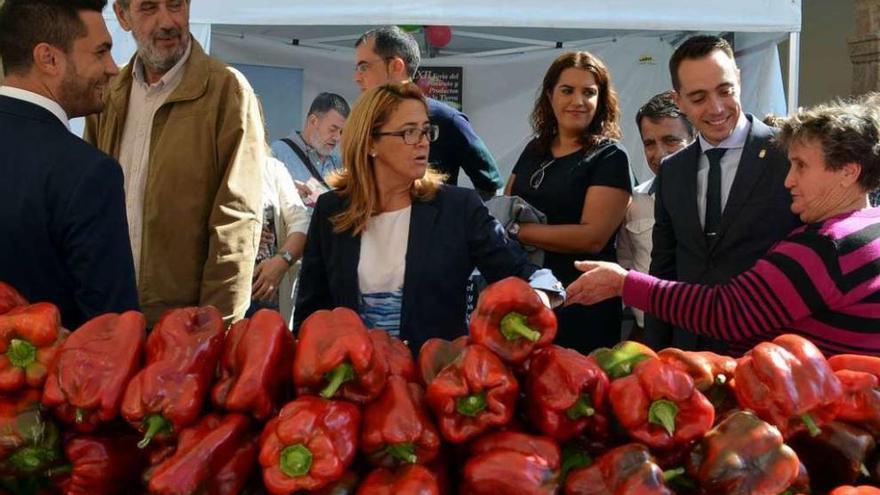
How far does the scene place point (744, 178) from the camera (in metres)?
2.94

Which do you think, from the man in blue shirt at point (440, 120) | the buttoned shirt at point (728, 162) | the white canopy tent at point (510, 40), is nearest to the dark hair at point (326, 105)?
the white canopy tent at point (510, 40)

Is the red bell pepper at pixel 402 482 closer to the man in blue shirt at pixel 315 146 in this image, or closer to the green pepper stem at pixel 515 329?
the green pepper stem at pixel 515 329

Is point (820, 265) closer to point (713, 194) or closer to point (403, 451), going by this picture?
point (713, 194)

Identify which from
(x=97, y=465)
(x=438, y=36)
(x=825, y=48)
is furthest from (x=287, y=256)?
(x=825, y=48)

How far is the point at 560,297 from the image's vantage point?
2.41 m

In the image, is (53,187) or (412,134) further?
(412,134)

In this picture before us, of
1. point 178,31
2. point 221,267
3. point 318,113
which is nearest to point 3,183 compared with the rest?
point 221,267

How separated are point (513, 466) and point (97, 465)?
0.77m

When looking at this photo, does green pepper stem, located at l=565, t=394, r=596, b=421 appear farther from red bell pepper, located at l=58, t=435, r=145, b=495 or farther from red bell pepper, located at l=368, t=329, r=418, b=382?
red bell pepper, located at l=58, t=435, r=145, b=495

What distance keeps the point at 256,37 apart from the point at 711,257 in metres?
5.32

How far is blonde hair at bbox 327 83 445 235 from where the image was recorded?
2.91 m

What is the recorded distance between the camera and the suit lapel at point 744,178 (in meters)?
2.92

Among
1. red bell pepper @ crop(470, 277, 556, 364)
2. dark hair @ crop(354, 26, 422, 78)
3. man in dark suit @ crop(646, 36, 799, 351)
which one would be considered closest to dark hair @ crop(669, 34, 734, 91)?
man in dark suit @ crop(646, 36, 799, 351)

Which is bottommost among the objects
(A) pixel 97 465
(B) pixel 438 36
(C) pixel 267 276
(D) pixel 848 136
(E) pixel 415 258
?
(C) pixel 267 276
